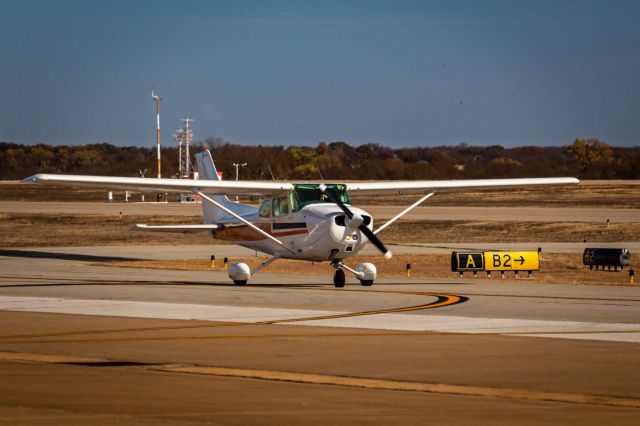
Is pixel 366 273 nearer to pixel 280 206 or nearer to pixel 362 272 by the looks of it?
pixel 362 272

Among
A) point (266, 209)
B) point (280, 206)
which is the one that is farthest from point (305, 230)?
point (266, 209)

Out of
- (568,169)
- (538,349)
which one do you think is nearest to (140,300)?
(538,349)

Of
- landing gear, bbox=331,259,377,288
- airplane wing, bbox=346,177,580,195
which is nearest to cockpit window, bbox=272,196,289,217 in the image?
landing gear, bbox=331,259,377,288

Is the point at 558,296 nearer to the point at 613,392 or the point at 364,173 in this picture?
the point at 613,392

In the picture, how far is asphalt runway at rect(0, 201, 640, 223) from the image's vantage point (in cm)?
6022

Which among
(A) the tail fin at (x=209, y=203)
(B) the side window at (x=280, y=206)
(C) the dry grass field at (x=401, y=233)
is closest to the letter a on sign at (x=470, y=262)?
(A) the tail fin at (x=209, y=203)

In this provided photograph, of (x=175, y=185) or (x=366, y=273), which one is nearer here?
(x=366, y=273)

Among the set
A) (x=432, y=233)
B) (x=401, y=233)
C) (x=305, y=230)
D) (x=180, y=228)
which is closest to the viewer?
(x=305, y=230)

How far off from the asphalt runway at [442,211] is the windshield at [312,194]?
34.1 m

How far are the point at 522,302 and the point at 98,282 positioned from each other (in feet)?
33.4

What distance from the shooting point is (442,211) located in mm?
68188

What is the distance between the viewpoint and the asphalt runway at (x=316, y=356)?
372 inches

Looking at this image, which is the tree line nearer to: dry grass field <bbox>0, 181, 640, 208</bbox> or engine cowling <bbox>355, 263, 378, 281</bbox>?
dry grass field <bbox>0, 181, 640, 208</bbox>

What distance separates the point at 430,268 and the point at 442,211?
35.2 meters
